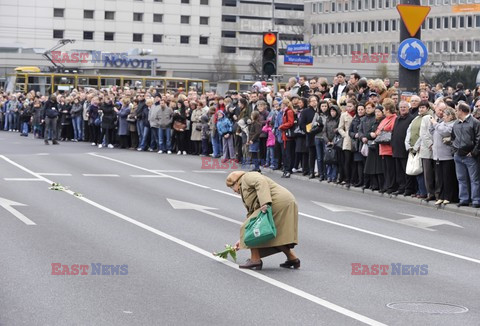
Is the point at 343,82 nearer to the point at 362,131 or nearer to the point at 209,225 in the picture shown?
the point at 362,131

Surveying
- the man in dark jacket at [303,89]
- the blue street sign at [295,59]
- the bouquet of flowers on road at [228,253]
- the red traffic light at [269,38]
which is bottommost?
the bouquet of flowers on road at [228,253]

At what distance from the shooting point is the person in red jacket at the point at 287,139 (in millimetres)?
28516

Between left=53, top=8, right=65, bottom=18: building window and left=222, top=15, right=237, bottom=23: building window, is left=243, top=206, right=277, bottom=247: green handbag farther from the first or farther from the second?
left=222, top=15, right=237, bottom=23: building window

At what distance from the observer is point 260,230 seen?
13.3m

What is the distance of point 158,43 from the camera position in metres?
121

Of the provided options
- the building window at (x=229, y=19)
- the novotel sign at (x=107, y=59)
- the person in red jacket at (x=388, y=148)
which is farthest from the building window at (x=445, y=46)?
the person in red jacket at (x=388, y=148)

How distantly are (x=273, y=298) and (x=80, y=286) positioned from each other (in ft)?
6.78

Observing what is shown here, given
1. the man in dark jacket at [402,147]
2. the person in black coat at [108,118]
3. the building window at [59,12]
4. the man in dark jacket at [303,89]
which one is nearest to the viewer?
the man in dark jacket at [402,147]

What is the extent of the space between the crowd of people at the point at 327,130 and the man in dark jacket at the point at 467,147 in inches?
0.7

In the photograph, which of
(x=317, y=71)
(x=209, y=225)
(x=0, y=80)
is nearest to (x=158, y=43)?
(x=317, y=71)

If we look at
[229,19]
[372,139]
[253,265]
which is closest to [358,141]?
[372,139]

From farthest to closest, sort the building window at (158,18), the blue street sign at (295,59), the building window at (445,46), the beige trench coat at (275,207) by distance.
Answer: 1. the building window at (445,46)
2. the building window at (158,18)
3. the blue street sign at (295,59)
4. the beige trench coat at (275,207)

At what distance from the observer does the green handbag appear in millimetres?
13281

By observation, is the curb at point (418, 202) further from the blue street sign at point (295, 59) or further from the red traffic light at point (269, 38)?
the blue street sign at point (295, 59)
